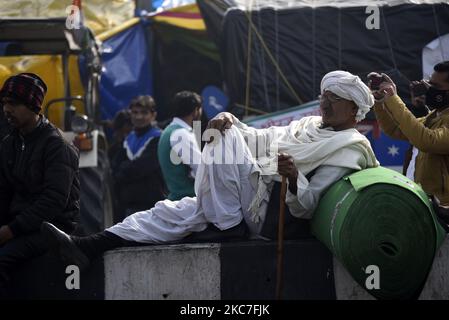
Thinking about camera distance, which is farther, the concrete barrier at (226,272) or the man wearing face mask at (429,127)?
the man wearing face mask at (429,127)

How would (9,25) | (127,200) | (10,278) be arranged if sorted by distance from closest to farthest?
(10,278) → (127,200) → (9,25)

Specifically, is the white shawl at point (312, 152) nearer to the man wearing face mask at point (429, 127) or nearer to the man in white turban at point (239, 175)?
the man in white turban at point (239, 175)

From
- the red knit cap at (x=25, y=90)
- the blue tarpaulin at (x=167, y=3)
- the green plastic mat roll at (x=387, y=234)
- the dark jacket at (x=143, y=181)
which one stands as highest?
the blue tarpaulin at (x=167, y=3)

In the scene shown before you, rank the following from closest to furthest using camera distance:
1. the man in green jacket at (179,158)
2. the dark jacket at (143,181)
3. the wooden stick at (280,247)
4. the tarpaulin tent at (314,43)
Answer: the wooden stick at (280,247)
the man in green jacket at (179,158)
the dark jacket at (143,181)
the tarpaulin tent at (314,43)

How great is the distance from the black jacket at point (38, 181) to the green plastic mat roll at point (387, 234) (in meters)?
1.66

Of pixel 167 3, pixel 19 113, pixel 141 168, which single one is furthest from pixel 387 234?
pixel 167 3

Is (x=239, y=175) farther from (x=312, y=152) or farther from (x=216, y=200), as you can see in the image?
(x=312, y=152)

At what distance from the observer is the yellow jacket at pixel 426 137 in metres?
5.66

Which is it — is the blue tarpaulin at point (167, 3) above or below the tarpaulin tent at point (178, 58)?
above

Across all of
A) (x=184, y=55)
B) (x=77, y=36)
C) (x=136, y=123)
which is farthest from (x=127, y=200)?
(x=184, y=55)

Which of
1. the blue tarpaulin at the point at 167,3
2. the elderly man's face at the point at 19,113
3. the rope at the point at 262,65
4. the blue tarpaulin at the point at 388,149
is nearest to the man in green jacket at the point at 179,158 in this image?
the elderly man's face at the point at 19,113

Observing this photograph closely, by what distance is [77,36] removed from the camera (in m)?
10.2
